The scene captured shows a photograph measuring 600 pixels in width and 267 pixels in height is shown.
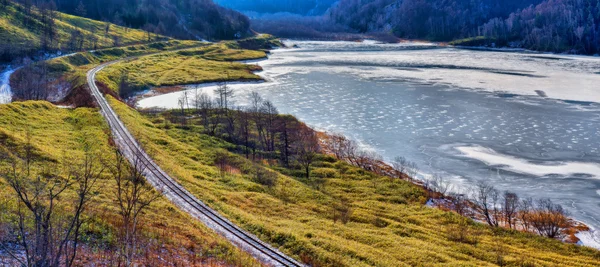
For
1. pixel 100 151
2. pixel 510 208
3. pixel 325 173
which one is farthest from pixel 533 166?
pixel 100 151

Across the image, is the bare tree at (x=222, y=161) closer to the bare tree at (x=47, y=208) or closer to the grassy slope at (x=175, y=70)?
the bare tree at (x=47, y=208)

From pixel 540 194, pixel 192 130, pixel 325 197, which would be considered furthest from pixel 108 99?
pixel 540 194

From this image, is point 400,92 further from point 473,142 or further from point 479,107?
point 473,142

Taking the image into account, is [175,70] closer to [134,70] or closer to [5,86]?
[134,70]

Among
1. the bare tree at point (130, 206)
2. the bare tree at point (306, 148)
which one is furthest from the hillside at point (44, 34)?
the bare tree at point (130, 206)

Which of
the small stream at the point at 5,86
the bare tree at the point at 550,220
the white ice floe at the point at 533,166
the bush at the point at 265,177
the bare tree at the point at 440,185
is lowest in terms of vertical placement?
the bare tree at the point at 550,220

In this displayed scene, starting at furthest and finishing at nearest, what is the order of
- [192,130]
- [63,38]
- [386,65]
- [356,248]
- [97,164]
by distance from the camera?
[386,65]
[63,38]
[192,130]
[97,164]
[356,248]

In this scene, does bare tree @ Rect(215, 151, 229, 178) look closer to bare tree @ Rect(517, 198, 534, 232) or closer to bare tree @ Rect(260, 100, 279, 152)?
bare tree @ Rect(260, 100, 279, 152)
